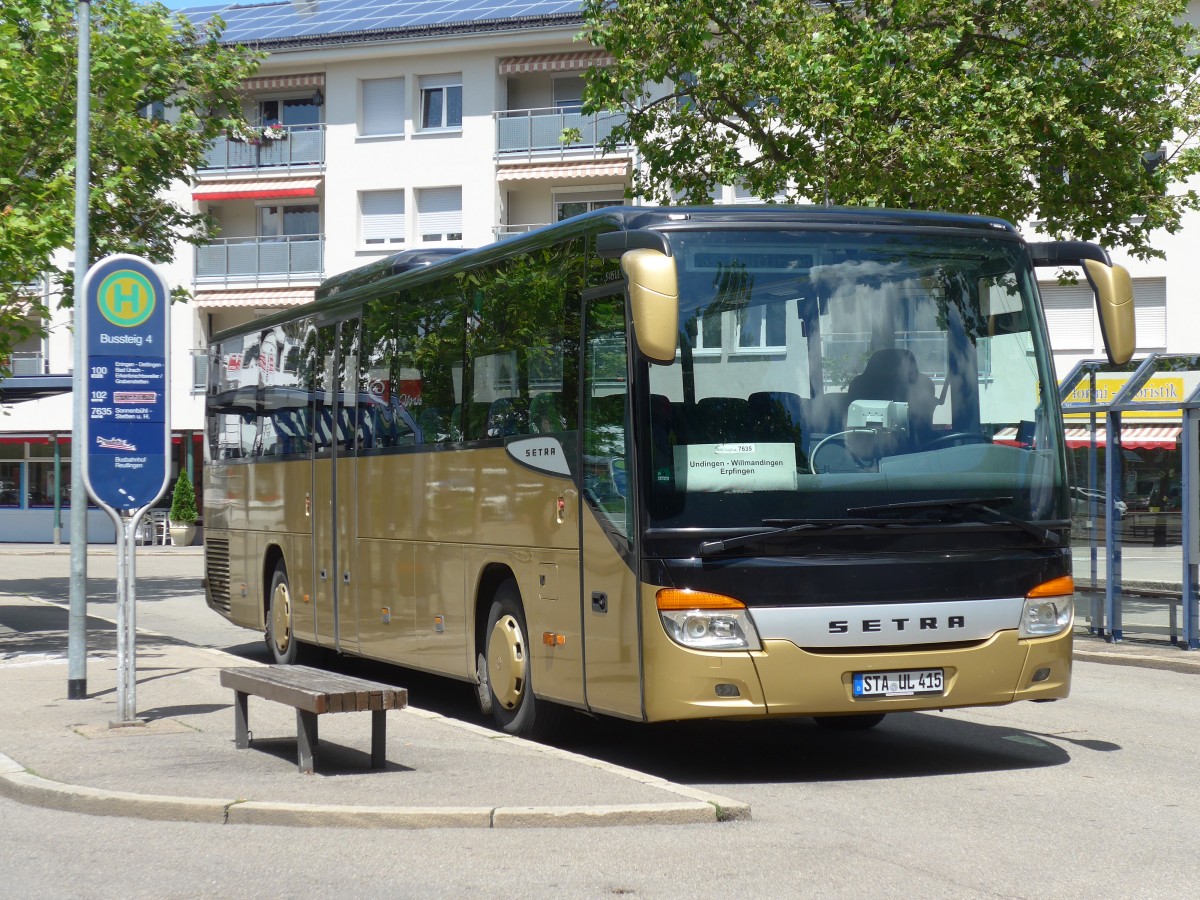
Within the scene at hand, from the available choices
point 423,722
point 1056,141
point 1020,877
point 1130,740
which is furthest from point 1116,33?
point 1020,877

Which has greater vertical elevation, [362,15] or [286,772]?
[362,15]

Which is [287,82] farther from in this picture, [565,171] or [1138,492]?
[1138,492]

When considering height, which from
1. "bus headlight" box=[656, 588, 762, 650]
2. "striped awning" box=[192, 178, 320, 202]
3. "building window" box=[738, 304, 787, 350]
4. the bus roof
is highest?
"striped awning" box=[192, 178, 320, 202]

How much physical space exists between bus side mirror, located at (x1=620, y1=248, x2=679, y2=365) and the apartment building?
3565 centimetres

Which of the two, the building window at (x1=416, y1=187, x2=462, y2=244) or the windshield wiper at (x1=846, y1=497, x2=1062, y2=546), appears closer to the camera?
the windshield wiper at (x1=846, y1=497, x2=1062, y2=546)

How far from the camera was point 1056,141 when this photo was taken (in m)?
21.7

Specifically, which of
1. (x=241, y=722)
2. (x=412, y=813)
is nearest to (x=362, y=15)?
(x=241, y=722)

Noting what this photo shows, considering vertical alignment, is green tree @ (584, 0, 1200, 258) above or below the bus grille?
above

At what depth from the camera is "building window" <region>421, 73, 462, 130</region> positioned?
151 feet

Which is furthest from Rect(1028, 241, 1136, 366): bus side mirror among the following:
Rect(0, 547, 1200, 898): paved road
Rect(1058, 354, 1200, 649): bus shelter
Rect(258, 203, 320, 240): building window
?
Rect(258, 203, 320, 240): building window

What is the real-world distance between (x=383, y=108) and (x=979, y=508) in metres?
39.7

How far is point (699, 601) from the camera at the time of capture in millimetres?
8625

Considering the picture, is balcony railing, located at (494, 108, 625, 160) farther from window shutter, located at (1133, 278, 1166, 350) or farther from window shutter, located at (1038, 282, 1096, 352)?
window shutter, located at (1133, 278, 1166, 350)

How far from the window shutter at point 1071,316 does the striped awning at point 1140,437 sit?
75.2ft
